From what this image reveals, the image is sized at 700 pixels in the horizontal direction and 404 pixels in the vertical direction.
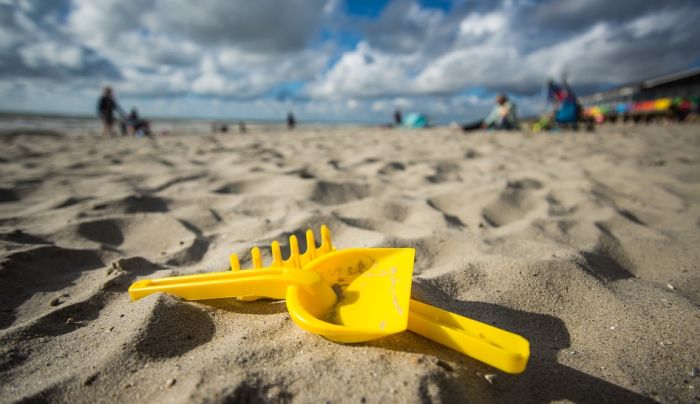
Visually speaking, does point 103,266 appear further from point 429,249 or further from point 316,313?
point 429,249

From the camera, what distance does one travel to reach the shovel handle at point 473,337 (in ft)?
2.09

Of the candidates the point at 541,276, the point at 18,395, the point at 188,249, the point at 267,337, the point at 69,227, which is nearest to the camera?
the point at 18,395

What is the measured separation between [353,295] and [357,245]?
1.72 ft

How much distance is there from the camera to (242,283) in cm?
89

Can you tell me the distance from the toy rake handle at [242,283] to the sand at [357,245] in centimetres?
5

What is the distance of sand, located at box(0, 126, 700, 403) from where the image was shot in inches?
27.7

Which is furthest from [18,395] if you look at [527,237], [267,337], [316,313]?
[527,237]

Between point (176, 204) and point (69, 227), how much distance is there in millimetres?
528

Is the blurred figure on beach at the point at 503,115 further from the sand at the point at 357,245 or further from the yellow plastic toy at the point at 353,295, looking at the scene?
the yellow plastic toy at the point at 353,295

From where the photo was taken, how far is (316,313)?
865 millimetres

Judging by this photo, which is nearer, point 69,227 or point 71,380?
point 71,380

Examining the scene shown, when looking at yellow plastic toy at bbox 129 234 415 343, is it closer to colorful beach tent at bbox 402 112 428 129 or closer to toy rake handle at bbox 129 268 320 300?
toy rake handle at bbox 129 268 320 300

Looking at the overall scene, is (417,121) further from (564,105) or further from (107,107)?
(107,107)

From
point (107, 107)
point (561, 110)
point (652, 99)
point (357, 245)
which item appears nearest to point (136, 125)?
point (107, 107)
